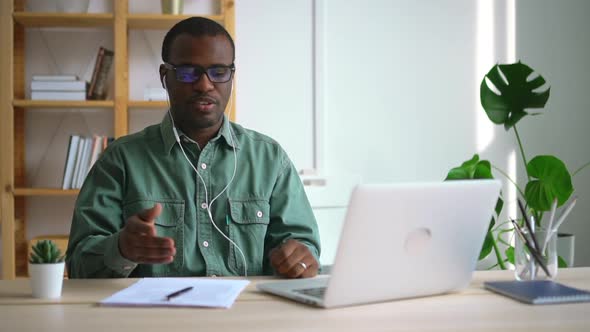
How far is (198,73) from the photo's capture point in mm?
1787

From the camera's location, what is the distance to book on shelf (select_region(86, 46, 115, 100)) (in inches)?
118

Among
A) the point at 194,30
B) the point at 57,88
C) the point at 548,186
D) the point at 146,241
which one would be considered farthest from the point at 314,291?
the point at 57,88

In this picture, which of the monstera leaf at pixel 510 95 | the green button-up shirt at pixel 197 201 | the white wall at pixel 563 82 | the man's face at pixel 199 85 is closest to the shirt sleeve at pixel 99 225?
the green button-up shirt at pixel 197 201

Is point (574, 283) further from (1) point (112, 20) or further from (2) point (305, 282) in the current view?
(1) point (112, 20)

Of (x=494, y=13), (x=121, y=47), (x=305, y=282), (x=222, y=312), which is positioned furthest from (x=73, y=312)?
(x=494, y=13)

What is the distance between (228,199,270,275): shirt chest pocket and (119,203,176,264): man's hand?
0.47 metres

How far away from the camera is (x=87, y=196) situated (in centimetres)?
171

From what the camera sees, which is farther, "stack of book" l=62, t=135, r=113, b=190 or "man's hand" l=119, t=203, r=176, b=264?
"stack of book" l=62, t=135, r=113, b=190

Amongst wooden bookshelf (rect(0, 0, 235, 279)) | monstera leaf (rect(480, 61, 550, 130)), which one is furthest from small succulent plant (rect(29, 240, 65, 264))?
monstera leaf (rect(480, 61, 550, 130))

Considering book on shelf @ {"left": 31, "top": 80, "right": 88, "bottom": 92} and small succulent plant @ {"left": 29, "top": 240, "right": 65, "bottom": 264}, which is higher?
book on shelf @ {"left": 31, "top": 80, "right": 88, "bottom": 92}

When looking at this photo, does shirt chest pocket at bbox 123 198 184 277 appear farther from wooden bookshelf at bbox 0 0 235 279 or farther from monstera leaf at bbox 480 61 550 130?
monstera leaf at bbox 480 61 550 130

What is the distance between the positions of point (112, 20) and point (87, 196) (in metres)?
1.48

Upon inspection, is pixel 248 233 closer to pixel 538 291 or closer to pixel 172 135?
pixel 172 135

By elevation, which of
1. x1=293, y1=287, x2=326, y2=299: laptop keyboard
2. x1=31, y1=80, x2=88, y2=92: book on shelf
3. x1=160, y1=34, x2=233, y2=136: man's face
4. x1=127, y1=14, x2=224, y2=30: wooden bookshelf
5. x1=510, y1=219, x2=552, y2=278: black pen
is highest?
x1=127, y1=14, x2=224, y2=30: wooden bookshelf
